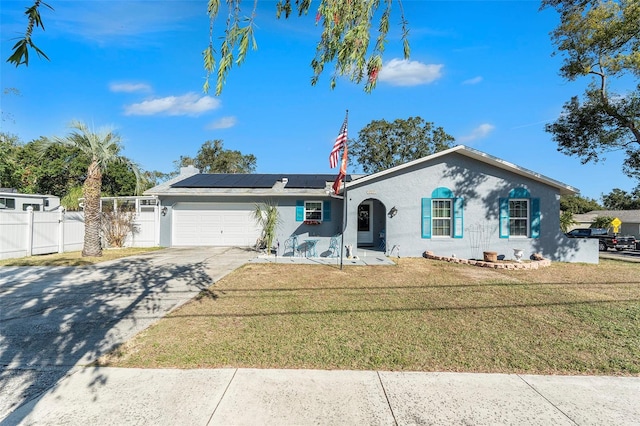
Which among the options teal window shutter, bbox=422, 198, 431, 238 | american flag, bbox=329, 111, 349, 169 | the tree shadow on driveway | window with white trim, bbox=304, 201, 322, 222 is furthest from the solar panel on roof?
the tree shadow on driveway

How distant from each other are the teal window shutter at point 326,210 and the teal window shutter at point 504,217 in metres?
7.16

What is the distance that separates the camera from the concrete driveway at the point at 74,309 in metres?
3.73

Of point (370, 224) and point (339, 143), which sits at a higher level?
point (339, 143)

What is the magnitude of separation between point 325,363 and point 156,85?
12738mm

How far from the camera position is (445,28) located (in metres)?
7.65

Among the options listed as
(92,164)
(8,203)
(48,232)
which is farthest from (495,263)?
(8,203)

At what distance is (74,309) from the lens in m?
5.97

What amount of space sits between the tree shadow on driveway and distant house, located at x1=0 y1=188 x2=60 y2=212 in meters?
9.52

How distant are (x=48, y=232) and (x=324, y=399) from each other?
15204 millimetres

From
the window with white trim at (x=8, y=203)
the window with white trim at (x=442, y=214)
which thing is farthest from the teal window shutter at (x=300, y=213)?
the window with white trim at (x=8, y=203)

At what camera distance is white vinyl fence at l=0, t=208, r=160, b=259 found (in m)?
11.7

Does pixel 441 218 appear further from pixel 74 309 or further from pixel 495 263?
pixel 74 309

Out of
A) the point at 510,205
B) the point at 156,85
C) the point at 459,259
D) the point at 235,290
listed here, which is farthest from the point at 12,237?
the point at 510,205

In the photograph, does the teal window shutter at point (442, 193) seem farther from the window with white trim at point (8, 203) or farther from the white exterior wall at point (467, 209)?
the window with white trim at point (8, 203)
